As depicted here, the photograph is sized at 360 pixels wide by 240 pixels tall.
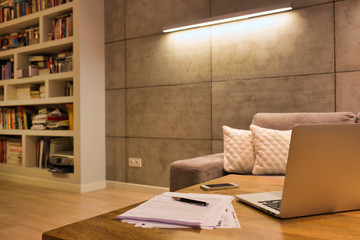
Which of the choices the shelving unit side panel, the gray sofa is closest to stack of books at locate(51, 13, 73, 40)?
the shelving unit side panel

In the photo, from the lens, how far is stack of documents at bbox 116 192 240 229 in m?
0.76

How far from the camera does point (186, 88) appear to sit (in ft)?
11.0

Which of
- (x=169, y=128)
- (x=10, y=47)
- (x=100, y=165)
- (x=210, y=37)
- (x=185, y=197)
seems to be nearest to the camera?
Answer: (x=185, y=197)

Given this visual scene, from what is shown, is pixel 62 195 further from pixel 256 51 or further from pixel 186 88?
pixel 256 51

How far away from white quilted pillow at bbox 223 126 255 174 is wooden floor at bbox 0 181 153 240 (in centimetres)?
136

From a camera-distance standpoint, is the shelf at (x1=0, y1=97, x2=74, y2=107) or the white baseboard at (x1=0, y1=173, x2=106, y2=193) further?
the shelf at (x1=0, y1=97, x2=74, y2=107)

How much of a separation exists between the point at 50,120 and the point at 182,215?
3.70m

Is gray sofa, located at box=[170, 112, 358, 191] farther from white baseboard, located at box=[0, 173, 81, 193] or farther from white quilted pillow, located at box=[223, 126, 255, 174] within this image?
white baseboard, located at box=[0, 173, 81, 193]

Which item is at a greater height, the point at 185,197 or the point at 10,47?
the point at 10,47

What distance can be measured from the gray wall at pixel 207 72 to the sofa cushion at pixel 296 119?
350 millimetres

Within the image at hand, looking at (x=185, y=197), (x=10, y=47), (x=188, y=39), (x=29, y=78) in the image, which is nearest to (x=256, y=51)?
(x=188, y=39)

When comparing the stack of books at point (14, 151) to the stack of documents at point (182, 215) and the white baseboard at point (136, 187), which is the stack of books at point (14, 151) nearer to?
the white baseboard at point (136, 187)

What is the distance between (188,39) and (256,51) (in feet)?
2.59

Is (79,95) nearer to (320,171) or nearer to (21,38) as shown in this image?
(21,38)
